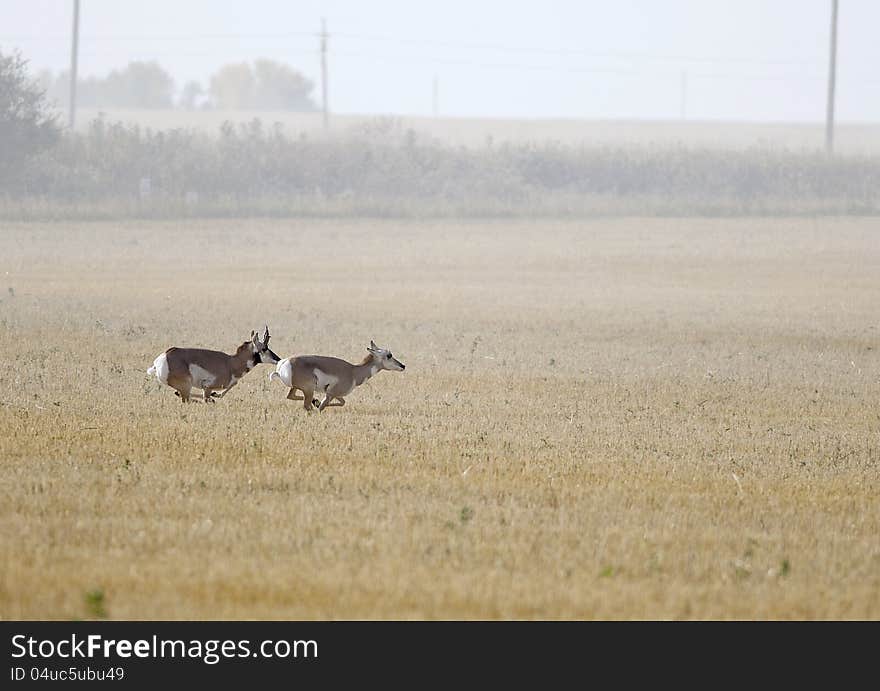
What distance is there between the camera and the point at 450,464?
579 inches

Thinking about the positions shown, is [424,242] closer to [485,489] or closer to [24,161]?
[24,161]

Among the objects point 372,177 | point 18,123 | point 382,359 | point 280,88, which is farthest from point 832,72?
point 280,88

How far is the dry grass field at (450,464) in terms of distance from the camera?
9.85 m

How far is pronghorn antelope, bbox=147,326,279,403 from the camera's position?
58.4ft

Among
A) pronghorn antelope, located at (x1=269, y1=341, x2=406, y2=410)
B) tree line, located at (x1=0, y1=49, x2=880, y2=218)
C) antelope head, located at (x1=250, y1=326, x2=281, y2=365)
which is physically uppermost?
tree line, located at (x1=0, y1=49, x2=880, y2=218)

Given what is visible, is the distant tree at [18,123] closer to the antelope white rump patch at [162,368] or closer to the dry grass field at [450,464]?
the dry grass field at [450,464]

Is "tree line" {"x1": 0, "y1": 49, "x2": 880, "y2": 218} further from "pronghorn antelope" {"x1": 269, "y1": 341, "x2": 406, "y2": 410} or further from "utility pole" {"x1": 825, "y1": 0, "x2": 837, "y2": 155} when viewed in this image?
"pronghorn antelope" {"x1": 269, "y1": 341, "x2": 406, "y2": 410}

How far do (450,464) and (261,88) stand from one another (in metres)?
189

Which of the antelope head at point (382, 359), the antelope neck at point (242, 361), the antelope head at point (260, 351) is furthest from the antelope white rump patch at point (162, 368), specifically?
the antelope head at point (382, 359)

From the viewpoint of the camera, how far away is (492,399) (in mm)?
20297

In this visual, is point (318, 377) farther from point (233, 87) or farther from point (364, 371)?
point (233, 87)

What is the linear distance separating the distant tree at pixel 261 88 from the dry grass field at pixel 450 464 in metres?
162

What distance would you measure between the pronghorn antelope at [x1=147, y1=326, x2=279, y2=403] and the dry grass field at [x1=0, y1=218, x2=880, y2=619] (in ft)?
1.22

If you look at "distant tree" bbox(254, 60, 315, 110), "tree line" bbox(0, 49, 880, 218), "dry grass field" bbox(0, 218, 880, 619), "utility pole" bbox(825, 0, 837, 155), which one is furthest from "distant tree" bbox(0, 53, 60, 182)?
"distant tree" bbox(254, 60, 315, 110)
